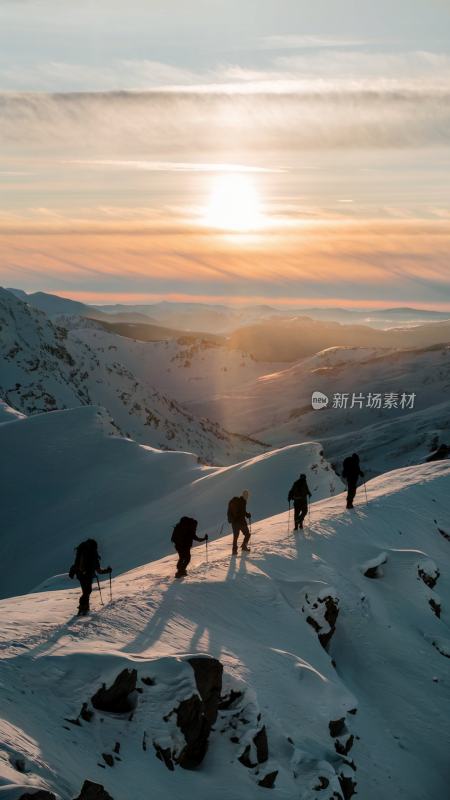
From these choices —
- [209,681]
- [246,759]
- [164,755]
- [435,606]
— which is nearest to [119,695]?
[164,755]

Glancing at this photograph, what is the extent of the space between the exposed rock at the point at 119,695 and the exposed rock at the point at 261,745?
2.60 meters

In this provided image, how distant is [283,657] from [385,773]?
382 centimetres

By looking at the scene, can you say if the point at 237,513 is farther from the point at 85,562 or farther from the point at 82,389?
the point at 82,389

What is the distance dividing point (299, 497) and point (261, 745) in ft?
34.8

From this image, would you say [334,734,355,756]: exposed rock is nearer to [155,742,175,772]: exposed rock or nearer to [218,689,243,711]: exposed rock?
[218,689,243,711]: exposed rock

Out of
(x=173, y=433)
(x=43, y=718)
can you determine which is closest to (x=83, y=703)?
(x=43, y=718)

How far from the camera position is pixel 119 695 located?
1352cm

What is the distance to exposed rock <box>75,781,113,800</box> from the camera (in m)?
10.9

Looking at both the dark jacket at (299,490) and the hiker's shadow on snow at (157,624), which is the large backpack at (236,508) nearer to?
the dark jacket at (299,490)

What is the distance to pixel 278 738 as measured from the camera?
14.9 m

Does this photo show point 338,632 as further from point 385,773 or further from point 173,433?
point 173,433

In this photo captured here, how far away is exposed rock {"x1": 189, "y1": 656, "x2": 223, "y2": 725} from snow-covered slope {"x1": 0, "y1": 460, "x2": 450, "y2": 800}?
262 millimetres

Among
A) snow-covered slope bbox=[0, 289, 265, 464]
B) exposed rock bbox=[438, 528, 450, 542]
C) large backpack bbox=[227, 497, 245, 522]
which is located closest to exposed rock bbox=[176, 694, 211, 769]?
large backpack bbox=[227, 497, 245, 522]

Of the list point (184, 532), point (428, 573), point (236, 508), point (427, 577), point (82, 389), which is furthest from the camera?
point (82, 389)
